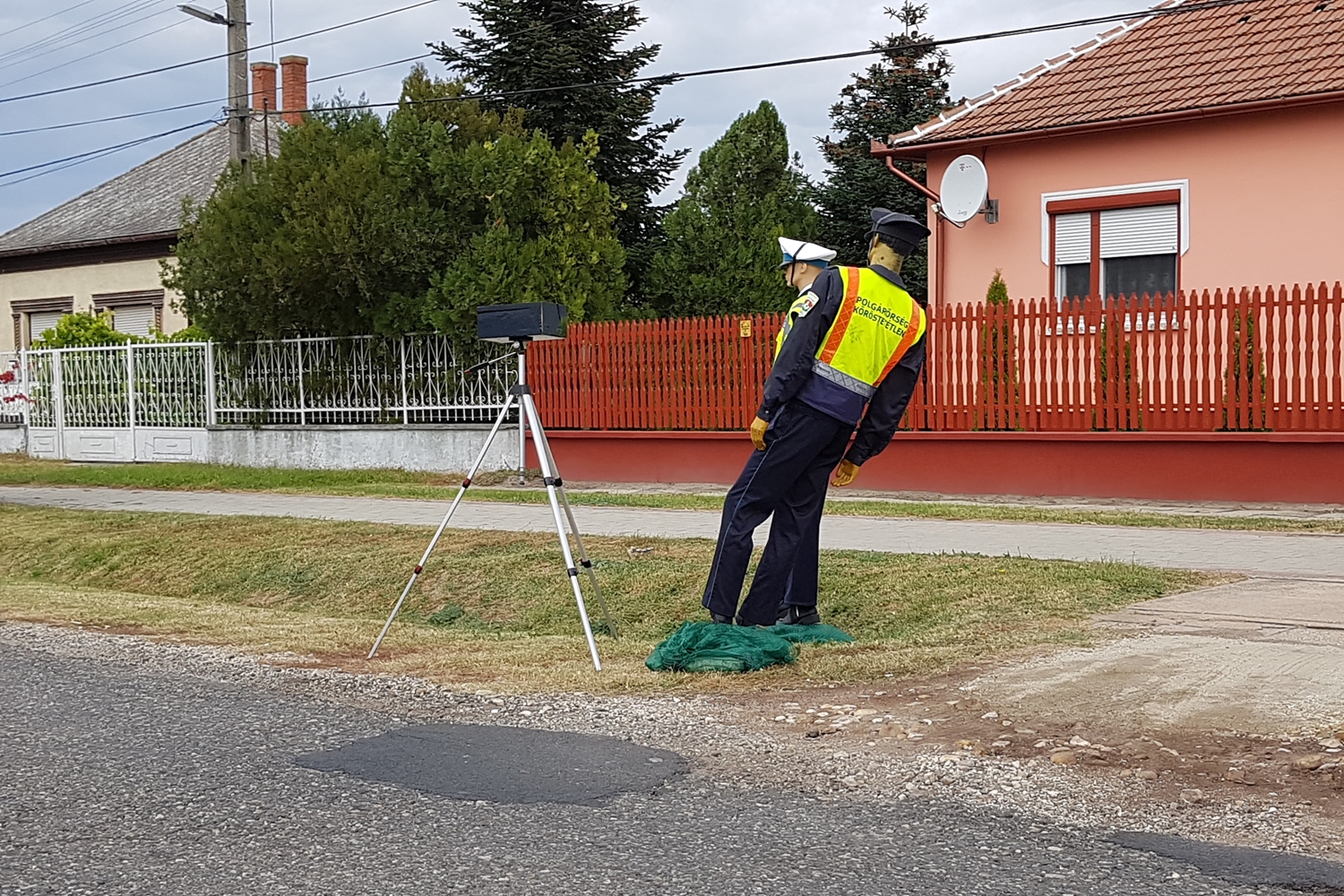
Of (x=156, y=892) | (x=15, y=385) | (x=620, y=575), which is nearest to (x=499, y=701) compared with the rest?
(x=156, y=892)

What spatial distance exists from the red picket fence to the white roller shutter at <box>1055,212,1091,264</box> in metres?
2.99

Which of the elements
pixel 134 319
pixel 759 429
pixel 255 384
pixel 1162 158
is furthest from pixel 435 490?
pixel 134 319

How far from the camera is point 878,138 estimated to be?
107ft

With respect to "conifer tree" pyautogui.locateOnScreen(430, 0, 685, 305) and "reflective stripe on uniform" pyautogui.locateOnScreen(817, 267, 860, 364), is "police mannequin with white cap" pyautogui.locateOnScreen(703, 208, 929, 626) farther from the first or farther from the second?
"conifer tree" pyautogui.locateOnScreen(430, 0, 685, 305)

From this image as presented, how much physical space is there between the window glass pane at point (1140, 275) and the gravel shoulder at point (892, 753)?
42.3 feet

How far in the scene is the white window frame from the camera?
17.9m

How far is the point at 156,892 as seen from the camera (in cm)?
400

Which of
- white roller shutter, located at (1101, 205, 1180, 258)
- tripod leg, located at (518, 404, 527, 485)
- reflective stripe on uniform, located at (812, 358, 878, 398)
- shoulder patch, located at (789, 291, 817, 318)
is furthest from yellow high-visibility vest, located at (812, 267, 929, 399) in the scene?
white roller shutter, located at (1101, 205, 1180, 258)

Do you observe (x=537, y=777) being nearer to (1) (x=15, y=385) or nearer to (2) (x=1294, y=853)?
(2) (x=1294, y=853)

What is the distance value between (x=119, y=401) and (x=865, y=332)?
20223 mm

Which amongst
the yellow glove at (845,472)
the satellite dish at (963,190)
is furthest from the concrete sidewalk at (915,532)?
the satellite dish at (963,190)

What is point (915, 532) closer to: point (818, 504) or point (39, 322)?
point (818, 504)

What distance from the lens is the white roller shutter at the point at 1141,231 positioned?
18.2m

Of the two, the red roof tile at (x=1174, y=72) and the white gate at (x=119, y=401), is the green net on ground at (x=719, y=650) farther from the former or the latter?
the white gate at (x=119, y=401)
